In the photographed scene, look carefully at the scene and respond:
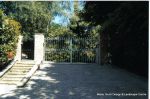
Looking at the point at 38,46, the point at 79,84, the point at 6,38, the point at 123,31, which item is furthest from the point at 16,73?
the point at 123,31

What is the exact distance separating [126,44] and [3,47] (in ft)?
21.2

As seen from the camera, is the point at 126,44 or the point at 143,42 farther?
the point at 126,44

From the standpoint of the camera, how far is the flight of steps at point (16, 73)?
16844mm

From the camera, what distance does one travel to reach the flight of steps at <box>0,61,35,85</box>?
16844 millimetres

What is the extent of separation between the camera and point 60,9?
37.7 meters

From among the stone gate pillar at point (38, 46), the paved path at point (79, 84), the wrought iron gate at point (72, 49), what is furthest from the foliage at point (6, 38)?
the wrought iron gate at point (72, 49)

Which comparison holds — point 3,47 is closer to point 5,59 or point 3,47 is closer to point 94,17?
point 5,59

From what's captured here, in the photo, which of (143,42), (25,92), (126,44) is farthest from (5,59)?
(143,42)

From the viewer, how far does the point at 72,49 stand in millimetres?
24297

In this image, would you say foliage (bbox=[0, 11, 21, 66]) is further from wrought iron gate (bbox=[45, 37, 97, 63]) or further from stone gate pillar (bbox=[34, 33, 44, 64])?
wrought iron gate (bbox=[45, 37, 97, 63])

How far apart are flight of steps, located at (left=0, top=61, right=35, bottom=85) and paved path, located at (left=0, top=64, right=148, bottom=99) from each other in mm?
622

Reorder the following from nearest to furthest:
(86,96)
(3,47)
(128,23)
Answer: (128,23), (86,96), (3,47)

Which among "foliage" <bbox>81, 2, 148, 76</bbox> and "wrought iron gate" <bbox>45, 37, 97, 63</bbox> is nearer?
"foliage" <bbox>81, 2, 148, 76</bbox>

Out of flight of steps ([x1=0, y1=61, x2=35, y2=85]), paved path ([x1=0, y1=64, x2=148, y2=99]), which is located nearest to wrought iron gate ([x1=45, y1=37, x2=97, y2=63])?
paved path ([x1=0, y1=64, x2=148, y2=99])
